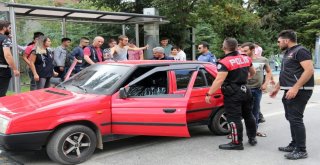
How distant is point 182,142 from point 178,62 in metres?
1.28

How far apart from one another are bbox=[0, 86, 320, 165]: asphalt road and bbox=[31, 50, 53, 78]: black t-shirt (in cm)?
274

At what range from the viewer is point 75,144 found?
4.76 m

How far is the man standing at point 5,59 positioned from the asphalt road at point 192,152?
174 centimetres

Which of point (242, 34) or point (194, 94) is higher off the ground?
point (242, 34)

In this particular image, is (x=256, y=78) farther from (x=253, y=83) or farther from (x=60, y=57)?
(x=60, y=57)

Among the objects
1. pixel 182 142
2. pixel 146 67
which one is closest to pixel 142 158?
pixel 182 142

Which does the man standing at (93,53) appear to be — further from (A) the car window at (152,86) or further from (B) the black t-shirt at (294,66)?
(B) the black t-shirt at (294,66)

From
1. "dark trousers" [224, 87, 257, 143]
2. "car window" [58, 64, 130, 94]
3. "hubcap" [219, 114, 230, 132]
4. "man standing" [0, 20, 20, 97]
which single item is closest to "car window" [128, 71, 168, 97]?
"car window" [58, 64, 130, 94]

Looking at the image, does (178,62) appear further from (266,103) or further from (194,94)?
(266,103)

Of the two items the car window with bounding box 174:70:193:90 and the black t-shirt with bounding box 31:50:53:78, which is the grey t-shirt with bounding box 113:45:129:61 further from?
the car window with bounding box 174:70:193:90

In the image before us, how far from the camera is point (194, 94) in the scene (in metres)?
5.78

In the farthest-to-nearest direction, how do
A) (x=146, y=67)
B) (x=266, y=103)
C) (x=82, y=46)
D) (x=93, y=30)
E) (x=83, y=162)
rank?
(x=93, y=30) → (x=266, y=103) → (x=82, y=46) → (x=146, y=67) → (x=83, y=162)

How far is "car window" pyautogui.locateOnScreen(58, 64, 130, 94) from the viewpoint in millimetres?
5273

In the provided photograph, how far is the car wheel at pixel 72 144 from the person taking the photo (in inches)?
182
